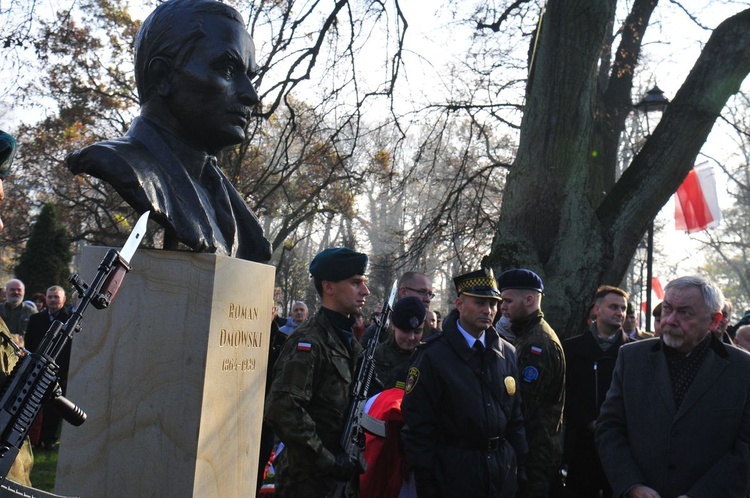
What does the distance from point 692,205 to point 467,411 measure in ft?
38.2

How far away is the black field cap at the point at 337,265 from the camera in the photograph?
14.6 ft

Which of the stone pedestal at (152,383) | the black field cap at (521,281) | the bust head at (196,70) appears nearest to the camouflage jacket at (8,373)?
the stone pedestal at (152,383)

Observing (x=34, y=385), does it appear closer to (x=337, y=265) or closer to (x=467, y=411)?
(x=337, y=265)

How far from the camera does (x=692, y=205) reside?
14844 mm

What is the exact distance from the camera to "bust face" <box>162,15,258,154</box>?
3762mm

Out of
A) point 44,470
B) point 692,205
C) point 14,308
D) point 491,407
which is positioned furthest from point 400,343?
point 692,205

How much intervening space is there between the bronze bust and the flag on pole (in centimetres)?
1241

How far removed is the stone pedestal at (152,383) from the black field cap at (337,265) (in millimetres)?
1012

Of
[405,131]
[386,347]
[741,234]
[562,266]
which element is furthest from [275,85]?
[741,234]

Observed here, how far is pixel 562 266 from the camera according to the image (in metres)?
8.88

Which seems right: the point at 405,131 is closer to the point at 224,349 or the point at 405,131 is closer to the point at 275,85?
the point at 275,85

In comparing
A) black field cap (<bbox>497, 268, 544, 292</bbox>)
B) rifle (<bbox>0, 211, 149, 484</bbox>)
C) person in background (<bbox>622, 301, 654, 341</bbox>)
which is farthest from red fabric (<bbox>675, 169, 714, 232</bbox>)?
rifle (<bbox>0, 211, 149, 484</bbox>)

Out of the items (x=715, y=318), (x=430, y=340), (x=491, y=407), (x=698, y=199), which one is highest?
(x=698, y=199)

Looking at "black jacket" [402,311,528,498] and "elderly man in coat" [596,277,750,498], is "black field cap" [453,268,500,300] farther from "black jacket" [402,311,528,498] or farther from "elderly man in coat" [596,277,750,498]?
"elderly man in coat" [596,277,750,498]
